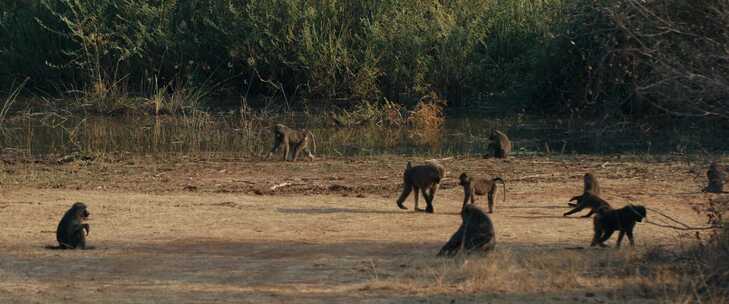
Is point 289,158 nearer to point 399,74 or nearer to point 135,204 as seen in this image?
point 135,204

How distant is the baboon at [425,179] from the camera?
15.0 metres

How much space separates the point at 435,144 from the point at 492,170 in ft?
16.4

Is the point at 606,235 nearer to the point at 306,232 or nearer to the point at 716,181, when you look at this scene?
the point at 306,232

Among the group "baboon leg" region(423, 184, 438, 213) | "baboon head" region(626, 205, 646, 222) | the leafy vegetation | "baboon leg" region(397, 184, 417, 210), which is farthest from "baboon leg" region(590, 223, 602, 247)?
the leafy vegetation

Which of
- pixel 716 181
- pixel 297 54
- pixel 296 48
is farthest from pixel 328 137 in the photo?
pixel 716 181

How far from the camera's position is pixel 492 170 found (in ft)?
63.5

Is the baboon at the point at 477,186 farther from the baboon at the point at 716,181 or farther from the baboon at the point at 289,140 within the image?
the baboon at the point at 289,140

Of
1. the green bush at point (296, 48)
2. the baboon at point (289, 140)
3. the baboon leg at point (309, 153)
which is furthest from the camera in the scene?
the green bush at point (296, 48)

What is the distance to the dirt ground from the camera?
1046cm

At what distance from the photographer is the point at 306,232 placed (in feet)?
45.1

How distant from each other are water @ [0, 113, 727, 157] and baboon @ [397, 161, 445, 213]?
22.7 feet

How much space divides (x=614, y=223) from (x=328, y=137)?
13697 mm

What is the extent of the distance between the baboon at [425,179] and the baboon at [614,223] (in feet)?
9.60

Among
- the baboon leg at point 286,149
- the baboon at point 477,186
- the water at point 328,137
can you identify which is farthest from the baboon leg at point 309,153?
the baboon at point 477,186
